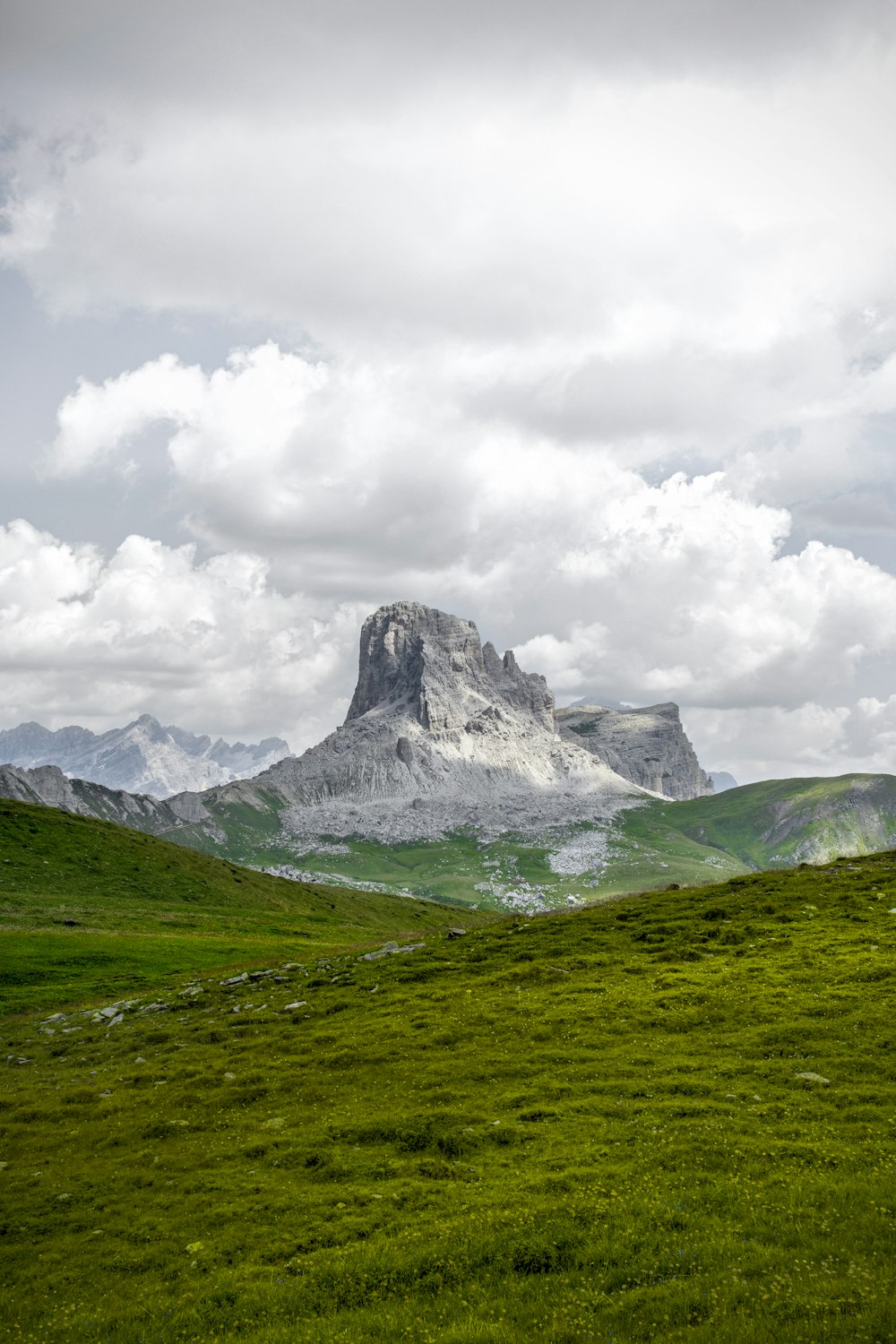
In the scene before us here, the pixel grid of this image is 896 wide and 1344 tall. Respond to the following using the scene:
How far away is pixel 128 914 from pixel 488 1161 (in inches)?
3198

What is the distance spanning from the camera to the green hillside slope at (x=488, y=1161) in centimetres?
1502

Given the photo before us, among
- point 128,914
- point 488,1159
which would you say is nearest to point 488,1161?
point 488,1159

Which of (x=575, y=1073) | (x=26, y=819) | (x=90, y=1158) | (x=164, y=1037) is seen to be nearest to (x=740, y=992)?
(x=575, y=1073)

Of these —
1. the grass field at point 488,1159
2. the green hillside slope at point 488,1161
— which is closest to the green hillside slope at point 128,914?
the grass field at point 488,1159

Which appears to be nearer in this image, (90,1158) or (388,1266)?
(388,1266)

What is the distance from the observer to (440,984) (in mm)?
41719

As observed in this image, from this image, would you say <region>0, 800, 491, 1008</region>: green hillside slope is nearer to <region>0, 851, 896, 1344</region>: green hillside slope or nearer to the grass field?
the grass field

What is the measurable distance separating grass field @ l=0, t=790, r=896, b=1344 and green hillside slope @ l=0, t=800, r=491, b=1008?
22.8 m

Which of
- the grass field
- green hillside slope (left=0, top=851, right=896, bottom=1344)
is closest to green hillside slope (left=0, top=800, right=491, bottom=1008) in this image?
the grass field

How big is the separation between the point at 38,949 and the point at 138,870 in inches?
1950

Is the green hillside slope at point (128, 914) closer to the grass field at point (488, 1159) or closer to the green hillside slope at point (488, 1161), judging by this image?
the grass field at point (488, 1159)

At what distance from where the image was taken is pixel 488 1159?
21.4 m

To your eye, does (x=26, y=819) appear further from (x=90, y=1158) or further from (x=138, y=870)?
(x=90, y=1158)

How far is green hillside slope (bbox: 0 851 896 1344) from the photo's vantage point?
15.0 meters
